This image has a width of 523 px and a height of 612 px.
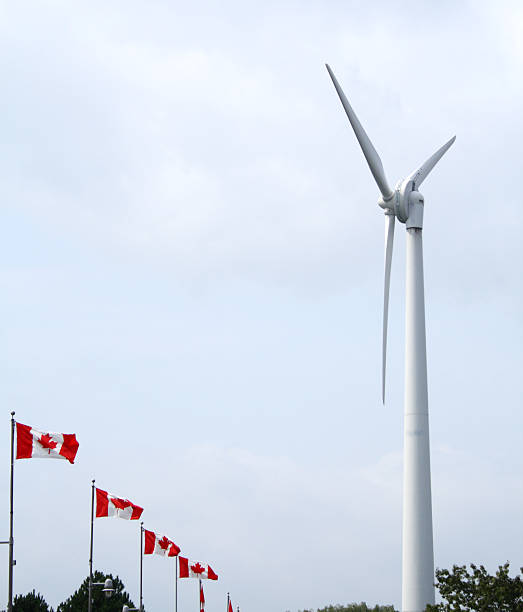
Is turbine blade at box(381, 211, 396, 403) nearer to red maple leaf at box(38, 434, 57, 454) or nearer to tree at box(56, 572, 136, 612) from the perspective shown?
red maple leaf at box(38, 434, 57, 454)

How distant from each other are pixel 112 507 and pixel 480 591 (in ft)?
83.9

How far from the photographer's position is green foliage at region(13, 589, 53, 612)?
9819cm

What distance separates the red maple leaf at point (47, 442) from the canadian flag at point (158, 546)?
34.2 metres

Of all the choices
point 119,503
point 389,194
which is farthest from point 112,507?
point 389,194

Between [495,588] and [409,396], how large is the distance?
8.98 metres

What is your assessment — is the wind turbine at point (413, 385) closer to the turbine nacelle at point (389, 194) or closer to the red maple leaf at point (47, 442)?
the turbine nacelle at point (389, 194)

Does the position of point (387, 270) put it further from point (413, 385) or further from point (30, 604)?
point (30, 604)

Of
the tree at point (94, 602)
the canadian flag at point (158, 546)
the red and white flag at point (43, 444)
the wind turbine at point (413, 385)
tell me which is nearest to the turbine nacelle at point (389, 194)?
the wind turbine at point (413, 385)

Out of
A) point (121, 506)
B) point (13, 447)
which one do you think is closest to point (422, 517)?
point (13, 447)

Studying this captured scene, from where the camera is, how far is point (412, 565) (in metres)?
46.0

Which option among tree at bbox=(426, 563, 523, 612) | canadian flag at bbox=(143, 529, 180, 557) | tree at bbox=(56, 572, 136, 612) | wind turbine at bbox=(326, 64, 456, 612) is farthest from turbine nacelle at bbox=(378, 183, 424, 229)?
tree at bbox=(56, 572, 136, 612)

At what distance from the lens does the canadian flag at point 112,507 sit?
64.5 m

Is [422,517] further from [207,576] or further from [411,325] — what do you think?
[207,576]

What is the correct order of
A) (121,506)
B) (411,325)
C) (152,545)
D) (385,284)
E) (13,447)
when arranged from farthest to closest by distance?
(152,545) < (121,506) < (385,284) < (411,325) < (13,447)
